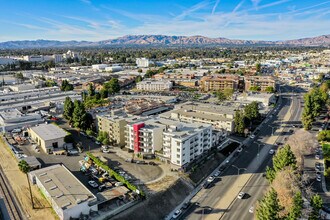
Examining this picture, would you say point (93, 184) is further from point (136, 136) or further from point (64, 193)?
point (136, 136)

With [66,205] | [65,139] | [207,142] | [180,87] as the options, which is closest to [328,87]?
[180,87]

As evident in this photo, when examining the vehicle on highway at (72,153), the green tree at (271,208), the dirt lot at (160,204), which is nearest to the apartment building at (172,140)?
the dirt lot at (160,204)

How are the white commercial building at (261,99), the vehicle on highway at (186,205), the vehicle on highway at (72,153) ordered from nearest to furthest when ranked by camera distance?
1. the vehicle on highway at (186,205)
2. the vehicle on highway at (72,153)
3. the white commercial building at (261,99)

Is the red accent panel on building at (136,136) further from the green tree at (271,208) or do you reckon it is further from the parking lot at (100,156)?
the green tree at (271,208)

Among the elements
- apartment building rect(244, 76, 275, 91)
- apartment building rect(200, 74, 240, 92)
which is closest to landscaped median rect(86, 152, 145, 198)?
apartment building rect(200, 74, 240, 92)

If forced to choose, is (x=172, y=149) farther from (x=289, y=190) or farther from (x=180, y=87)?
(x=180, y=87)

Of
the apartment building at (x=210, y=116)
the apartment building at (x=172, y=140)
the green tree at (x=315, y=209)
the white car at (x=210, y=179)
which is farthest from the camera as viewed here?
the apartment building at (x=210, y=116)
